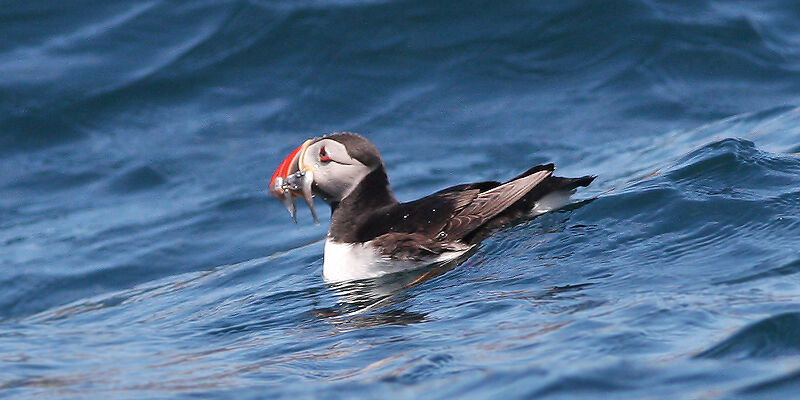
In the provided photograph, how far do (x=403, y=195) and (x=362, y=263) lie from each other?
2.97 metres

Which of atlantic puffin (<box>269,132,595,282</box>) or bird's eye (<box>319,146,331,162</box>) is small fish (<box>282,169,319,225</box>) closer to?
atlantic puffin (<box>269,132,595,282</box>)

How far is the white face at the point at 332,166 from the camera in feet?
21.6

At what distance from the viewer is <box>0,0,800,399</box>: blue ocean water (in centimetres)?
421

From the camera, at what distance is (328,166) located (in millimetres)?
6598

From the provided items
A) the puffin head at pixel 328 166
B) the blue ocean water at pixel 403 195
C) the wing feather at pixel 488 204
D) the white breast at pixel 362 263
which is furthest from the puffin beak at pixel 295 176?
the wing feather at pixel 488 204

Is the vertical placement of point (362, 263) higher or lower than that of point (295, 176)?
lower

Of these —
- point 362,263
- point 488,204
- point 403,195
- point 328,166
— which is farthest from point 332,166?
point 403,195

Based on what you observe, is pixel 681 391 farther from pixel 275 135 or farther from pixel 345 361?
pixel 275 135

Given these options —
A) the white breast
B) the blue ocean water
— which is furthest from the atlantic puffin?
the blue ocean water

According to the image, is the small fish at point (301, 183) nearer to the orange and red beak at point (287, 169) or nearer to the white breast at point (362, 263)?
the orange and red beak at point (287, 169)

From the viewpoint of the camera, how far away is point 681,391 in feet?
11.3

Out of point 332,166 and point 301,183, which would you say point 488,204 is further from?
point 301,183

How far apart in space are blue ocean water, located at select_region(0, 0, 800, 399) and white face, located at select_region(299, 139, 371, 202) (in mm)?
714

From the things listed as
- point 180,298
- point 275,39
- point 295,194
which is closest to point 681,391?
point 295,194
